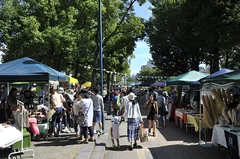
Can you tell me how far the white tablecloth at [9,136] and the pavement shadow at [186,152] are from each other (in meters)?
3.82

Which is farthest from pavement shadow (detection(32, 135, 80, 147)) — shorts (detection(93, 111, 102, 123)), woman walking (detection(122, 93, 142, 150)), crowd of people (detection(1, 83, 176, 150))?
woman walking (detection(122, 93, 142, 150))

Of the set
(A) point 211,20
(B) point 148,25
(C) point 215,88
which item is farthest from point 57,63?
(C) point 215,88

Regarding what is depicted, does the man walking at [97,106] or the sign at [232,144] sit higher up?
the man walking at [97,106]

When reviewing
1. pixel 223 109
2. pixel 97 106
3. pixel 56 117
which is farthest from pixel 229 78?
pixel 56 117

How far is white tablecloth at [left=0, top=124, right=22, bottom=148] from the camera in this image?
644 centimetres

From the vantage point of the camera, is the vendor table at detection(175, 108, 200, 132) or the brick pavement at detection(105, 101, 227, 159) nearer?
the brick pavement at detection(105, 101, 227, 159)

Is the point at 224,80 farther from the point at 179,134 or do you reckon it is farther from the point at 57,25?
the point at 57,25

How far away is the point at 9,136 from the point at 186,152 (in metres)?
4.96

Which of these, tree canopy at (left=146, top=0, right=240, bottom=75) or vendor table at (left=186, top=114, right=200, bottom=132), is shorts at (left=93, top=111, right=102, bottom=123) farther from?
tree canopy at (left=146, top=0, right=240, bottom=75)

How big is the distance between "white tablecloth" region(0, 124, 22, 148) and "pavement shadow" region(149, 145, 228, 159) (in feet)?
12.5

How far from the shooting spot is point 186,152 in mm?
8250

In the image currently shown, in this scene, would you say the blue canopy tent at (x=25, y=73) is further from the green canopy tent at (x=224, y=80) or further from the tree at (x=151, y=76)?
the tree at (x=151, y=76)

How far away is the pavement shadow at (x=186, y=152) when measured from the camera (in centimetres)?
774

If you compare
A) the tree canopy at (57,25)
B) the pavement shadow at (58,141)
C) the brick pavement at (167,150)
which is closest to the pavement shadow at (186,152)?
the brick pavement at (167,150)
